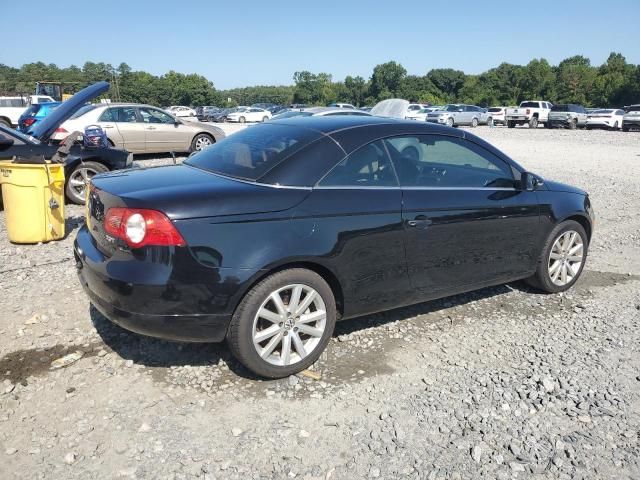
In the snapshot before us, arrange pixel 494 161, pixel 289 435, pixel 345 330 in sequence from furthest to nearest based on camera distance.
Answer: pixel 494 161, pixel 345 330, pixel 289 435

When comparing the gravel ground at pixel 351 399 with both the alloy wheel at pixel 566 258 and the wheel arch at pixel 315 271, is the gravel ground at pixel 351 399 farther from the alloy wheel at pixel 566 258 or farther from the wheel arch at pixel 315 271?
the wheel arch at pixel 315 271

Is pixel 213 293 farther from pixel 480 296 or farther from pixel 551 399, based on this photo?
pixel 480 296

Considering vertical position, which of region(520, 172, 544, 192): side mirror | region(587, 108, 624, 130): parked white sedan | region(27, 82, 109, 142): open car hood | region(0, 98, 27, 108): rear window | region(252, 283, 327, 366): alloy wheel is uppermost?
region(0, 98, 27, 108): rear window

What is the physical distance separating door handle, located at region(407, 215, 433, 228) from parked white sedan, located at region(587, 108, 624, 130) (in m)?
36.1

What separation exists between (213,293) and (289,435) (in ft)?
2.87

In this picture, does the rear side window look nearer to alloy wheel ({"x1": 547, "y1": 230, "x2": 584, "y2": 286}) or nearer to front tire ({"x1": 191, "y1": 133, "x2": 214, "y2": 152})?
alloy wheel ({"x1": 547, "y1": 230, "x2": 584, "y2": 286})

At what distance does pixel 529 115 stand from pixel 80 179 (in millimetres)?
35106

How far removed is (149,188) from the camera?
3.19 m

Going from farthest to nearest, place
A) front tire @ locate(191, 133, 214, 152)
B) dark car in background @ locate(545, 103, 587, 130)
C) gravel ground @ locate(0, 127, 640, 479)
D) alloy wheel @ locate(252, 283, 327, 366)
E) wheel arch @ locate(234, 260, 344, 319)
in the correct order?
dark car in background @ locate(545, 103, 587, 130) → front tire @ locate(191, 133, 214, 152) → alloy wheel @ locate(252, 283, 327, 366) → wheel arch @ locate(234, 260, 344, 319) → gravel ground @ locate(0, 127, 640, 479)

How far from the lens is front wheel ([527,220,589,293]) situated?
4711 millimetres

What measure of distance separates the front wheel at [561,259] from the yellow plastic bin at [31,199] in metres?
5.27

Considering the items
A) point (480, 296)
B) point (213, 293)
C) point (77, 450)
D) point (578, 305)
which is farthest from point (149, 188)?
point (578, 305)

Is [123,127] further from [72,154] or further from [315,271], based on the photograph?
[315,271]

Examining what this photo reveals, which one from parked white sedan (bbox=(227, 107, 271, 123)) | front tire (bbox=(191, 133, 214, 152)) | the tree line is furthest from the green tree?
front tire (bbox=(191, 133, 214, 152))
